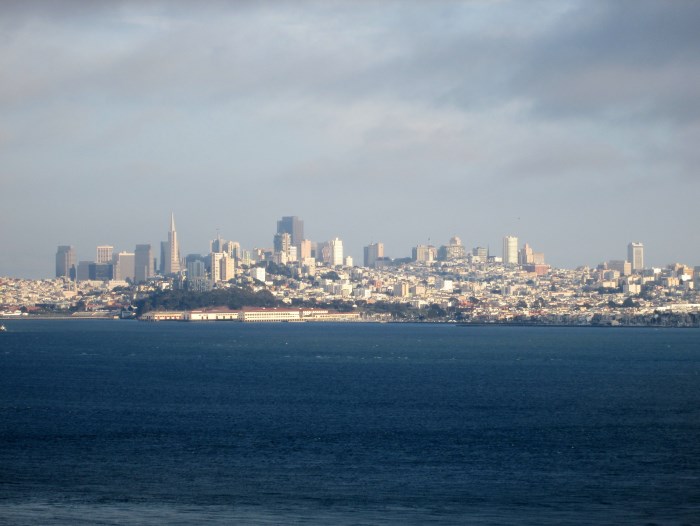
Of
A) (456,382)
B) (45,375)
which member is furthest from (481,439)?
(45,375)

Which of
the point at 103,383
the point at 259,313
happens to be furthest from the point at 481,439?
the point at 259,313

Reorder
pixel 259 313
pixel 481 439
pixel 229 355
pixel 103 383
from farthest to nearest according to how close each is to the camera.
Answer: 1. pixel 259 313
2. pixel 229 355
3. pixel 103 383
4. pixel 481 439

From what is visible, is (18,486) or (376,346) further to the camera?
(376,346)

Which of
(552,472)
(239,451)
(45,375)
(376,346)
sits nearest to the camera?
(552,472)

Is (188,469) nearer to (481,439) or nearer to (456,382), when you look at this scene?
(481,439)

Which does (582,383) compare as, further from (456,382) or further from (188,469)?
(188,469)

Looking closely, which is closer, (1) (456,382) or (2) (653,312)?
(1) (456,382)
